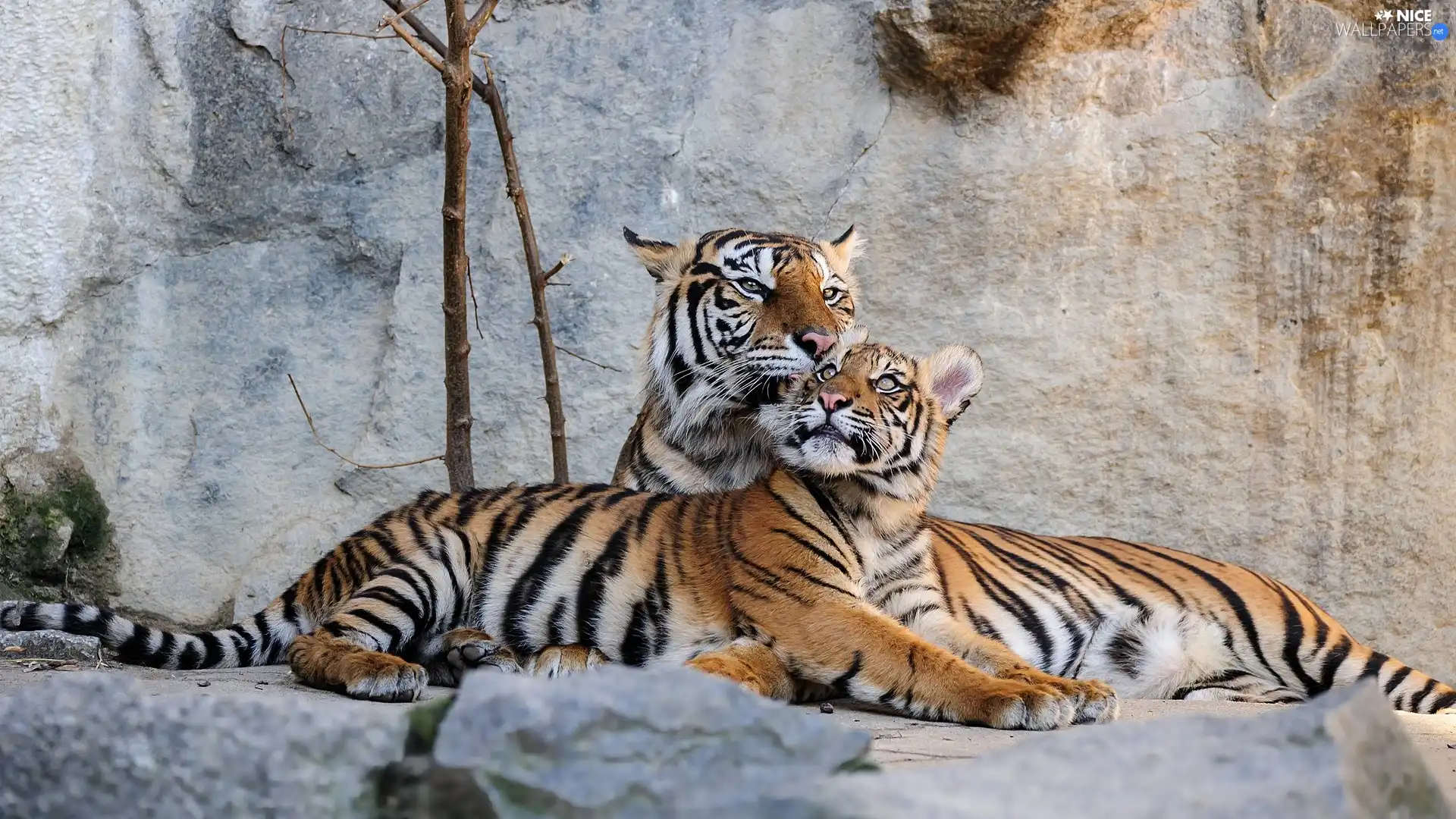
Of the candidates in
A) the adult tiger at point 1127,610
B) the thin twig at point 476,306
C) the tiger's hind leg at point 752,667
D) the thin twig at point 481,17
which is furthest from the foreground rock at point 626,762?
the thin twig at point 476,306

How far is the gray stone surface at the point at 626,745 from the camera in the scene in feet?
5.62

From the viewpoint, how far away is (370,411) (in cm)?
517

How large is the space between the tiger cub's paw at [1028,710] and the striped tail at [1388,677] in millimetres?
1285

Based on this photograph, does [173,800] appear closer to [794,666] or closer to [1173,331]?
[794,666]

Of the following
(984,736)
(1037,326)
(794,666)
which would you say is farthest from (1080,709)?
(1037,326)

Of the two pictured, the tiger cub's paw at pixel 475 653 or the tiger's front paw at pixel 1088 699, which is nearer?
the tiger's front paw at pixel 1088 699

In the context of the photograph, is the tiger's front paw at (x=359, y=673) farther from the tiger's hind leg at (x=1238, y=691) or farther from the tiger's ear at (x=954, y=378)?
the tiger's hind leg at (x=1238, y=691)

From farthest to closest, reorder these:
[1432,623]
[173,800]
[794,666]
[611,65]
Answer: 1. [611,65]
2. [1432,623]
3. [794,666]
4. [173,800]

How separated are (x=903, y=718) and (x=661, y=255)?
78.1 inches

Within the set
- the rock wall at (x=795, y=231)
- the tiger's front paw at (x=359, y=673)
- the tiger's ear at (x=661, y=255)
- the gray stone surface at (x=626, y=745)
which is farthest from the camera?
the rock wall at (x=795, y=231)

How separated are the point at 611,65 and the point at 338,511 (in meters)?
1.83

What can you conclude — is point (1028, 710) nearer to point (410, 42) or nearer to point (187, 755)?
point (187, 755)

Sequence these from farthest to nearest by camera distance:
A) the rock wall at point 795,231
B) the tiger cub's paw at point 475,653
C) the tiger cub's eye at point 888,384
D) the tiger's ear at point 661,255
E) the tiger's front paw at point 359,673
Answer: the rock wall at point 795,231
the tiger's ear at point 661,255
the tiger cub's eye at point 888,384
the tiger cub's paw at point 475,653
the tiger's front paw at point 359,673

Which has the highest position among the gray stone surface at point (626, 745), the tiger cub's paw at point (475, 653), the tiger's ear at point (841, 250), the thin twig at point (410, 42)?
the thin twig at point (410, 42)
